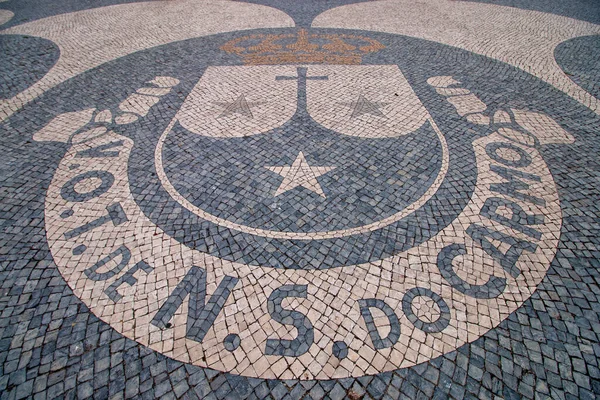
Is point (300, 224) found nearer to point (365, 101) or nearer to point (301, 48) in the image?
point (365, 101)

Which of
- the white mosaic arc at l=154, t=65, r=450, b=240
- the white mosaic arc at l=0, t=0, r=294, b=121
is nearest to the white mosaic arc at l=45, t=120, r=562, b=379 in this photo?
the white mosaic arc at l=154, t=65, r=450, b=240

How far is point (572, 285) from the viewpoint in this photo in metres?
6.04

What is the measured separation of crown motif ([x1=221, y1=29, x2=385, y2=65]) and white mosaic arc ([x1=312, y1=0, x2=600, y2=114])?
149 centimetres

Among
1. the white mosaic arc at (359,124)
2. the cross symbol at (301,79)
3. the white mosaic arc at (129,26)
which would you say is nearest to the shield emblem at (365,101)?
the white mosaic arc at (359,124)

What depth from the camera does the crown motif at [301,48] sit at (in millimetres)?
13102

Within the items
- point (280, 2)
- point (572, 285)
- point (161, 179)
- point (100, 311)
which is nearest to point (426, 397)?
point (572, 285)

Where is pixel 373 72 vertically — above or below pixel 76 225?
above

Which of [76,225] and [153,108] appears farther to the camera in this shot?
[153,108]

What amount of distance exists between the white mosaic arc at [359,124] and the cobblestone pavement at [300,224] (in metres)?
0.06

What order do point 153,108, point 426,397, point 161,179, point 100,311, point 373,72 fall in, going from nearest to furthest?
point 426,397, point 100,311, point 161,179, point 153,108, point 373,72

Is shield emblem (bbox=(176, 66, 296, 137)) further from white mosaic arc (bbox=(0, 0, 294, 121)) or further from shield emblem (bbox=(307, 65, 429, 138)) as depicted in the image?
white mosaic arc (bbox=(0, 0, 294, 121))

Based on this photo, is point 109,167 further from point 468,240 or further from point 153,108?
point 468,240

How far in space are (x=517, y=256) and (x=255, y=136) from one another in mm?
6285

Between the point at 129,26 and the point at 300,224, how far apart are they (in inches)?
541
